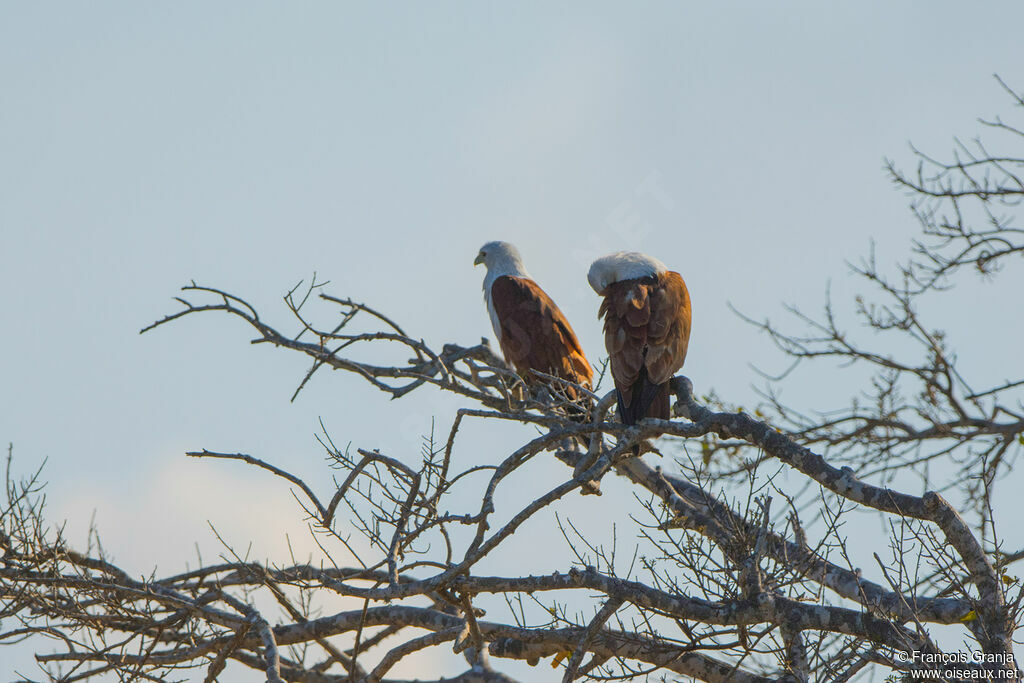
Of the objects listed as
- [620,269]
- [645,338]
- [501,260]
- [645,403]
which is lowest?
[645,403]

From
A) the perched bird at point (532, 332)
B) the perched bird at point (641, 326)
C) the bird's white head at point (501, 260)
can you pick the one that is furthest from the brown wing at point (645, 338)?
the bird's white head at point (501, 260)

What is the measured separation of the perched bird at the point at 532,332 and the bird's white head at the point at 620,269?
698 mm

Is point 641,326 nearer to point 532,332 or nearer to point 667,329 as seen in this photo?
point 667,329

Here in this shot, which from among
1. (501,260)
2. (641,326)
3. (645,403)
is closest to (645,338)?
(641,326)

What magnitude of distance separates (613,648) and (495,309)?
3.60m

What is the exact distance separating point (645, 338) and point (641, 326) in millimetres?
98

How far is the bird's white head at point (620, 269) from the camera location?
620 cm

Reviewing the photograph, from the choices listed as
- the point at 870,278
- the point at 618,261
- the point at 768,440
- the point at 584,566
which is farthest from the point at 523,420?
the point at 870,278

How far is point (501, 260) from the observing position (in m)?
8.30

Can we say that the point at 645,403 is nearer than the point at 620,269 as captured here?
Yes

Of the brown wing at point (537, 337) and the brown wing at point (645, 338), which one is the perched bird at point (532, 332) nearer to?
the brown wing at point (537, 337)

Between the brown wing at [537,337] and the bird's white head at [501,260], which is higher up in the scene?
the bird's white head at [501,260]

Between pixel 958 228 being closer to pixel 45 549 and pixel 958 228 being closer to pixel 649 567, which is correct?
pixel 649 567

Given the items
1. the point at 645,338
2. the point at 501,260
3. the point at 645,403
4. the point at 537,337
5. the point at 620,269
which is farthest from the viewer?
the point at 501,260
